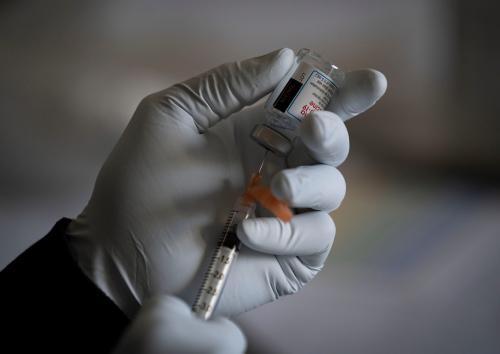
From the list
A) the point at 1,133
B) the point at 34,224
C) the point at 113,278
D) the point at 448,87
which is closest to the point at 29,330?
the point at 113,278

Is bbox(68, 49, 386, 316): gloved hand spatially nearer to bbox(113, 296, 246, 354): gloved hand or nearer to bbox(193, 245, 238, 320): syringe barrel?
bbox(193, 245, 238, 320): syringe barrel

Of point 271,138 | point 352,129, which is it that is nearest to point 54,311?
point 271,138

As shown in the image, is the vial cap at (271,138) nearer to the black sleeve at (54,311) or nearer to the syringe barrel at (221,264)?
the syringe barrel at (221,264)

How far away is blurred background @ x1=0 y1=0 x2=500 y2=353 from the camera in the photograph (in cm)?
127

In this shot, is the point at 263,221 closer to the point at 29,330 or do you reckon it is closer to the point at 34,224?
the point at 29,330

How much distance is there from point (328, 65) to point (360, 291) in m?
0.74

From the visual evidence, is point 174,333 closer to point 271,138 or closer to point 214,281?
point 214,281

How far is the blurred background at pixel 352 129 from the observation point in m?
1.27

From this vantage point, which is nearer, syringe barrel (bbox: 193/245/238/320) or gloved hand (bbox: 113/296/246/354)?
A: gloved hand (bbox: 113/296/246/354)

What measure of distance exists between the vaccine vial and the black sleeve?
1.53ft

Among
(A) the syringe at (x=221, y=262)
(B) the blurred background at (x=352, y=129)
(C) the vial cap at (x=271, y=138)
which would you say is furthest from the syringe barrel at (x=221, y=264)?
(B) the blurred background at (x=352, y=129)

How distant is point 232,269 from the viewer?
89 centimetres

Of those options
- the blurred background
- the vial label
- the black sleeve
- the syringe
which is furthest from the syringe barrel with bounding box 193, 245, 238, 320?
the blurred background

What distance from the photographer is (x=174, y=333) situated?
0.64m
